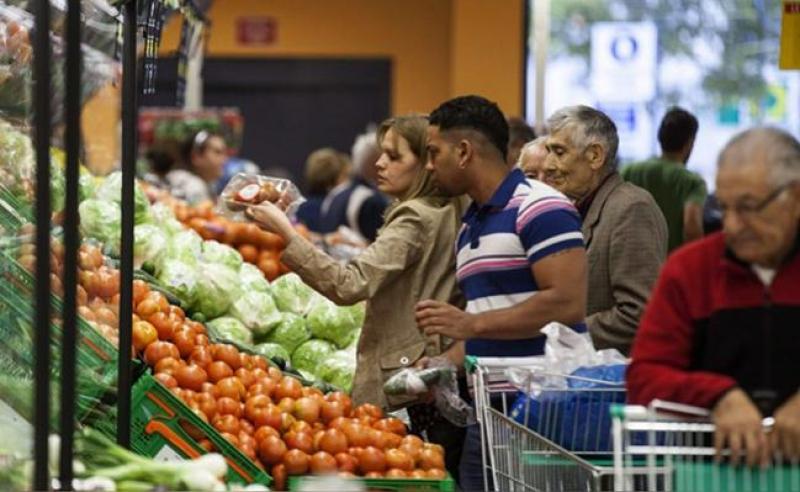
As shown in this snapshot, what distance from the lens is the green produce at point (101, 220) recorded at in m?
6.76

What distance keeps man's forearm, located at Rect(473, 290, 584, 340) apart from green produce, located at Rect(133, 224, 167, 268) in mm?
2645

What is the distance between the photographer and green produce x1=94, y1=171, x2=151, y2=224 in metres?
7.27

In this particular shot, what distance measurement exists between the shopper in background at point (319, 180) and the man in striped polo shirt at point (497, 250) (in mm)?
6919

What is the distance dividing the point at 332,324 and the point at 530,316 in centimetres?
265

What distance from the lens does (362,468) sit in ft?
16.2

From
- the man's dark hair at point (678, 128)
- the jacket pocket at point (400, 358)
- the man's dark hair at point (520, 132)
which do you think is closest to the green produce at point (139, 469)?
the jacket pocket at point (400, 358)

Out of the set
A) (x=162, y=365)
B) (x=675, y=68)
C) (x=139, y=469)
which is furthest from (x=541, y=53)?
(x=139, y=469)

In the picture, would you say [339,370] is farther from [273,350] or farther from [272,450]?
[272,450]

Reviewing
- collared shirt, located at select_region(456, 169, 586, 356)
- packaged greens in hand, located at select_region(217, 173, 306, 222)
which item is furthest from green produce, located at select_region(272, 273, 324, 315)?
collared shirt, located at select_region(456, 169, 586, 356)

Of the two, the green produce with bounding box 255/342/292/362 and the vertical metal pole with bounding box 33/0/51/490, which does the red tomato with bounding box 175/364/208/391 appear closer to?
the green produce with bounding box 255/342/292/362

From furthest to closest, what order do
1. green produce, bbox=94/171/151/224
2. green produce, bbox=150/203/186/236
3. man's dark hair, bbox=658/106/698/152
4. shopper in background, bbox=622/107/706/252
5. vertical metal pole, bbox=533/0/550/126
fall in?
vertical metal pole, bbox=533/0/550/126
shopper in background, bbox=622/107/706/252
man's dark hair, bbox=658/106/698/152
green produce, bbox=150/203/186/236
green produce, bbox=94/171/151/224

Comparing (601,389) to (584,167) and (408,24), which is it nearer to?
(584,167)

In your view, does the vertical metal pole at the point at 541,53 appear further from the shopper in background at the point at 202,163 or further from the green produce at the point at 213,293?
the green produce at the point at 213,293

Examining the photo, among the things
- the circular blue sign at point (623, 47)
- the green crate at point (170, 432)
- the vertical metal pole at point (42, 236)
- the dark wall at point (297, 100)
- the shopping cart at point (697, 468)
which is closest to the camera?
the shopping cart at point (697, 468)
